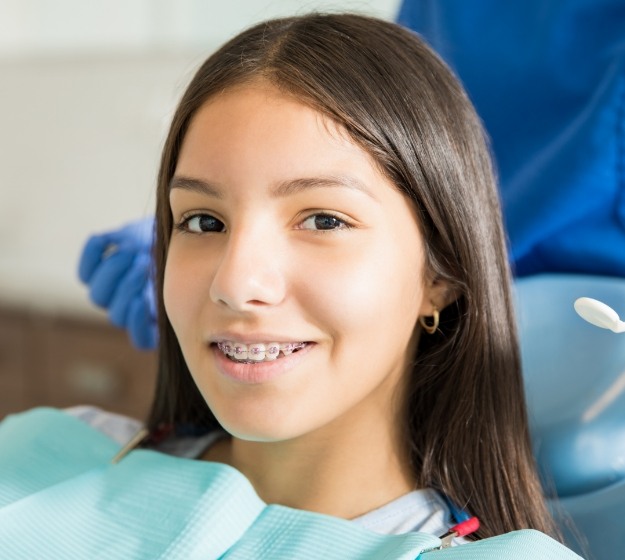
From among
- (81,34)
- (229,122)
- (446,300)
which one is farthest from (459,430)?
(81,34)

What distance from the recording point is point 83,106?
2.46 metres

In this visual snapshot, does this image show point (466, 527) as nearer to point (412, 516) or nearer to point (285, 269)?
point (412, 516)

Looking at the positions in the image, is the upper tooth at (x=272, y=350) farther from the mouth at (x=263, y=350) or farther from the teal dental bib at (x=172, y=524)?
the teal dental bib at (x=172, y=524)

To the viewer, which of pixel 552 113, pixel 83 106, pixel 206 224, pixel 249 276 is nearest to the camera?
pixel 249 276

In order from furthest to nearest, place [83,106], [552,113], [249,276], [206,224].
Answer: [83,106] < [552,113] < [206,224] < [249,276]

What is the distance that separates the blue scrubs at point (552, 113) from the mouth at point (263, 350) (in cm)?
Answer: 48

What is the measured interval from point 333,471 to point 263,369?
6.4 inches

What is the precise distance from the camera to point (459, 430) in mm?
918

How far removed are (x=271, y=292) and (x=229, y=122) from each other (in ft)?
0.55

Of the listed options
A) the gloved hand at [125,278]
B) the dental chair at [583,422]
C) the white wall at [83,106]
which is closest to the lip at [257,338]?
the dental chair at [583,422]

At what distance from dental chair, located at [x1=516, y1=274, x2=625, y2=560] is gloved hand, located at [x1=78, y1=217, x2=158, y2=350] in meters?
0.51

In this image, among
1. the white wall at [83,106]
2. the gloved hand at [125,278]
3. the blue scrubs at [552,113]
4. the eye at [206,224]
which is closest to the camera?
the eye at [206,224]

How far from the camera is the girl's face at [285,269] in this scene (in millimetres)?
778

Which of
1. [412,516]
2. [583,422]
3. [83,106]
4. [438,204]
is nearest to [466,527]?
[412,516]
